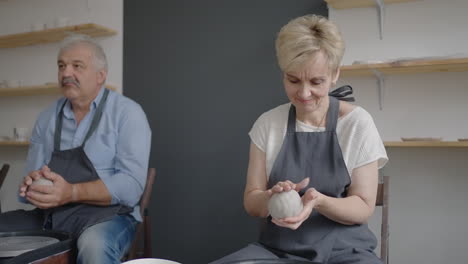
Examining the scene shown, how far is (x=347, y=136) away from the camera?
135cm

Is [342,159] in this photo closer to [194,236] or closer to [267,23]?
[267,23]

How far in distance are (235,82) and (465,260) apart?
1.50m

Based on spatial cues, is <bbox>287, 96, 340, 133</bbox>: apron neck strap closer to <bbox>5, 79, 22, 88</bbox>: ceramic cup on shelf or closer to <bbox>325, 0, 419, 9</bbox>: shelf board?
<bbox>325, 0, 419, 9</bbox>: shelf board

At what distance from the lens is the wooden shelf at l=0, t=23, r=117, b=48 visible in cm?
292

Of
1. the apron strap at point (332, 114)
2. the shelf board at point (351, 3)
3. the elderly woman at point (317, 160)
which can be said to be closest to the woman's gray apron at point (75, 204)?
the elderly woman at point (317, 160)

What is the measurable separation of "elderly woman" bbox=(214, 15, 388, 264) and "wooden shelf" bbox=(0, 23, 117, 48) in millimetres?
1889

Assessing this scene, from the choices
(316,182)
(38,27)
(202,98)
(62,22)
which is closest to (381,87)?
(202,98)

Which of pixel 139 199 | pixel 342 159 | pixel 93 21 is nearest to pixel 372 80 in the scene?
pixel 342 159

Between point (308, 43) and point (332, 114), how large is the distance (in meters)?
0.24

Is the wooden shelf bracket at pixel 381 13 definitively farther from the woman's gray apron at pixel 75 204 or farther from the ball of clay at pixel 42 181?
the ball of clay at pixel 42 181

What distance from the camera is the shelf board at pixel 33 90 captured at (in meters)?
2.99

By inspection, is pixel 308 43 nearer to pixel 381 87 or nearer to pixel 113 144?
pixel 113 144

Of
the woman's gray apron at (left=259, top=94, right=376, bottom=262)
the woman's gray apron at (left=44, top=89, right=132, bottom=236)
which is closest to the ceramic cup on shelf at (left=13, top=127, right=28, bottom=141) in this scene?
the woman's gray apron at (left=44, top=89, right=132, bottom=236)

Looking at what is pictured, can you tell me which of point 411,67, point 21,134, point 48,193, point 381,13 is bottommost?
point 21,134
